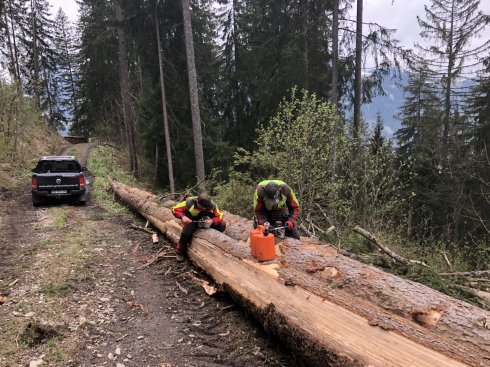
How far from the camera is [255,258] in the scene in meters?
4.91

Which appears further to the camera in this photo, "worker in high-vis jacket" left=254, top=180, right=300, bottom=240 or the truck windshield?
the truck windshield

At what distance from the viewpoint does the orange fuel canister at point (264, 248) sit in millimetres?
4773

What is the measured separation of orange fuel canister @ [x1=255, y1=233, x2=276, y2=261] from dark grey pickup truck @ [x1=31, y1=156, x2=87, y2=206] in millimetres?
10045

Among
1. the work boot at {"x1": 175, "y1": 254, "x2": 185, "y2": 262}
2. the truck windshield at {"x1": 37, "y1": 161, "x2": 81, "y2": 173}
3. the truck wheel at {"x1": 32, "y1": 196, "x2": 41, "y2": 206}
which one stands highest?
the truck windshield at {"x1": 37, "y1": 161, "x2": 81, "y2": 173}

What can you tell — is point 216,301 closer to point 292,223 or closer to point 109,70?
point 292,223

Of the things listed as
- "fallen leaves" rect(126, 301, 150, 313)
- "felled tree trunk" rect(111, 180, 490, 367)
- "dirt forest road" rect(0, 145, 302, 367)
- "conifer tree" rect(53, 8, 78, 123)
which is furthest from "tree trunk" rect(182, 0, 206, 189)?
"conifer tree" rect(53, 8, 78, 123)

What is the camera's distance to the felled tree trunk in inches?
111

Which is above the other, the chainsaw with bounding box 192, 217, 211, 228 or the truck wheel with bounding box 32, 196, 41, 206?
the chainsaw with bounding box 192, 217, 211, 228

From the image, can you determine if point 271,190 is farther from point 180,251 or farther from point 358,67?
point 358,67

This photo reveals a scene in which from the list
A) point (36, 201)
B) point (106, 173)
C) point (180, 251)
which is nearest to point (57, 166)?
point (36, 201)

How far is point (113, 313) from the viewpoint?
481 cm

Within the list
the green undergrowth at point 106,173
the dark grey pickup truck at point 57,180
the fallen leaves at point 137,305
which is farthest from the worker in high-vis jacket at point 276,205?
the dark grey pickup truck at point 57,180

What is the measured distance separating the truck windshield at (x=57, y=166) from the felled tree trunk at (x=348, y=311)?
992 centimetres

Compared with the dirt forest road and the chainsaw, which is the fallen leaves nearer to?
the dirt forest road
